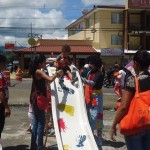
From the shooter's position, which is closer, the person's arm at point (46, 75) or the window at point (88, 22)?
the person's arm at point (46, 75)

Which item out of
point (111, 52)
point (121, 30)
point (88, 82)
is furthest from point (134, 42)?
point (88, 82)

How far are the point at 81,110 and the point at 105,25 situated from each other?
4405 centimetres

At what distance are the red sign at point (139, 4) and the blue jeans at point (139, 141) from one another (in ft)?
149

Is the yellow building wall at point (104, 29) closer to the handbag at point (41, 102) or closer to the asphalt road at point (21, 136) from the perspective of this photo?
the asphalt road at point (21, 136)

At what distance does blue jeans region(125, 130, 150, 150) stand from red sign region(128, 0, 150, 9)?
149ft

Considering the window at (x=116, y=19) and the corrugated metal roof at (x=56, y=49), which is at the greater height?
the window at (x=116, y=19)

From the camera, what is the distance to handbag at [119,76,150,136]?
13.3 ft

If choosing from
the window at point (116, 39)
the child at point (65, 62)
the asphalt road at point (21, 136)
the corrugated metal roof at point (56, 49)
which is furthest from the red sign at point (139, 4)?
the child at point (65, 62)

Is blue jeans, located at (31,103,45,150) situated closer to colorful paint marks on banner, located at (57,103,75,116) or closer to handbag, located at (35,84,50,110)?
handbag, located at (35,84,50,110)

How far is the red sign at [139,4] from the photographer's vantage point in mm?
48250

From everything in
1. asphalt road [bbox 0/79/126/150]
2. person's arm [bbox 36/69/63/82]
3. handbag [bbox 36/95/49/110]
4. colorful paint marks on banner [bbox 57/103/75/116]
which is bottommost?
asphalt road [bbox 0/79/126/150]

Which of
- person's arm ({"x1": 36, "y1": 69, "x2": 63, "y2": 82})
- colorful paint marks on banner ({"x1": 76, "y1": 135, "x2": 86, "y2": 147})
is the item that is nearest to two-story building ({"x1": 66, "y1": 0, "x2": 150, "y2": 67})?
person's arm ({"x1": 36, "y1": 69, "x2": 63, "y2": 82})

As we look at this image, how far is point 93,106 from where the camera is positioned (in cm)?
680

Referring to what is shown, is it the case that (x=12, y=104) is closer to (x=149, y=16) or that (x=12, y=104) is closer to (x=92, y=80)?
(x=92, y=80)
